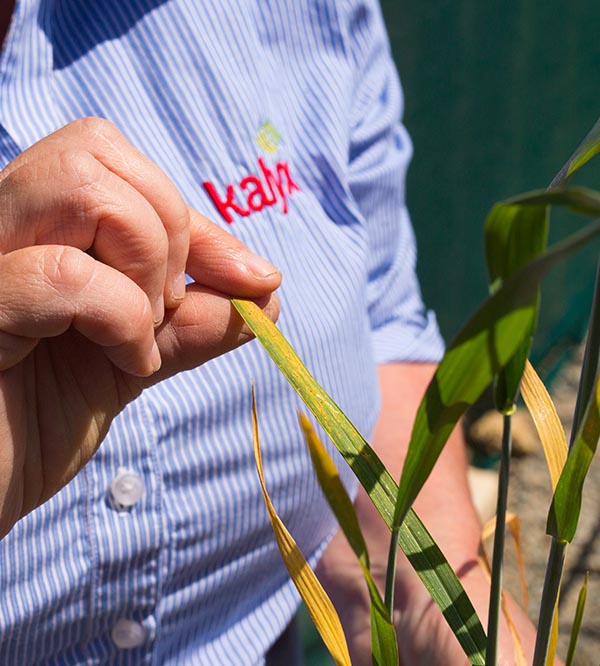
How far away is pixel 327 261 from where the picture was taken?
0.78 meters

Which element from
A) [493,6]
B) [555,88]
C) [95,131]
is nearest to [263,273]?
[95,131]

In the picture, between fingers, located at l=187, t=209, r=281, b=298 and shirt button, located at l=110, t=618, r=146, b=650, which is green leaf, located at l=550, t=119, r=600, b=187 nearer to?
fingers, located at l=187, t=209, r=281, b=298

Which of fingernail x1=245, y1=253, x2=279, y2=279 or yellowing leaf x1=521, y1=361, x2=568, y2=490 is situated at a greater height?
fingernail x1=245, y1=253, x2=279, y2=279

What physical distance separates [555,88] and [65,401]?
194cm

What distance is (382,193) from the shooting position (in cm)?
96

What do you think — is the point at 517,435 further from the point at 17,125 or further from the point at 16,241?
the point at 16,241

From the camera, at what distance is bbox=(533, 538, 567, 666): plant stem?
0.34 meters

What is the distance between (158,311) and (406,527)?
0.17 metres

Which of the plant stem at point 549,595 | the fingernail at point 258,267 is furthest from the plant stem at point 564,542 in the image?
the fingernail at point 258,267

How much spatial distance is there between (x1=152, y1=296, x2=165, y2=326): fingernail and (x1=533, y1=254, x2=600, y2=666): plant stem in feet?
0.68

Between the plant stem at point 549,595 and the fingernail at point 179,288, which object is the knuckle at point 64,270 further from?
the plant stem at point 549,595

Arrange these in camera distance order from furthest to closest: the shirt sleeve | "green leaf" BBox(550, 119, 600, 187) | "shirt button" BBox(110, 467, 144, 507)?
the shirt sleeve, "shirt button" BBox(110, 467, 144, 507), "green leaf" BBox(550, 119, 600, 187)

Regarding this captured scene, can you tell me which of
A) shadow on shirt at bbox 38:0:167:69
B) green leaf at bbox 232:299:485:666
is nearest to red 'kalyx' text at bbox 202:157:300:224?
shadow on shirt at bbox 38:0:167:69

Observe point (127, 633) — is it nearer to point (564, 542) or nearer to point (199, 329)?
point (199, 329)
